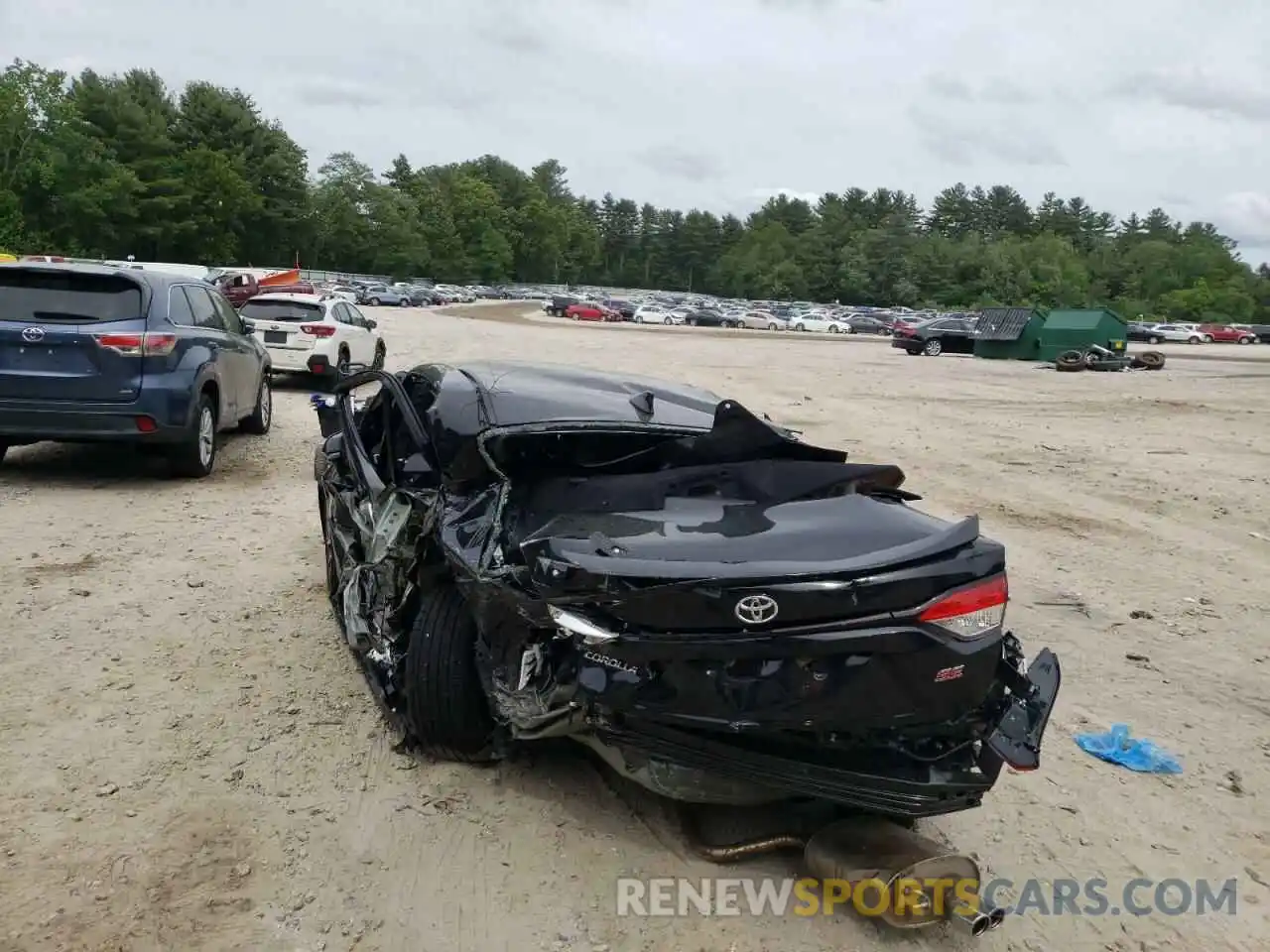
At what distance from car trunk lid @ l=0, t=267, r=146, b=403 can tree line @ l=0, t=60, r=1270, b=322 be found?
65.9 m

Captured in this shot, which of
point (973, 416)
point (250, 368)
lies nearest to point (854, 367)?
point (973, 416)

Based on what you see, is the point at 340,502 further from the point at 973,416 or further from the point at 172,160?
the point at 172,160

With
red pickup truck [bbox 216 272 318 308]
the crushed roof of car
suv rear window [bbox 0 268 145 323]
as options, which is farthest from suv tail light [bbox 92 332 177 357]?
red pickup truck [bbox 216 272 318 308]

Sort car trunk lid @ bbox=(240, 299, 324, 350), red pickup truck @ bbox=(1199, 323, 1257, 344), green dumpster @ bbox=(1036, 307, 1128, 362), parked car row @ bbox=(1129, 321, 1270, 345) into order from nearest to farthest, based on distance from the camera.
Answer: car trunk lid @ bbox=(240, 299, 324, 350), green dumpster @ bbox=(1036, 307, 1128, 362), parked car row @ bbox=(1129, 321, 1270, 345), red pickup truck @ bbox=(1199, 323, 1257, 344)

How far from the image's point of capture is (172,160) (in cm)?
7750

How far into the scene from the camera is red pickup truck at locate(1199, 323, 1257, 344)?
6334 cm

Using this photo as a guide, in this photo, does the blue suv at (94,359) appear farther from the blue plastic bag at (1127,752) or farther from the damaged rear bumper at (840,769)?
the blue plastic bag at (1127,752)

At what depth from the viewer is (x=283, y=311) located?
15656 mm

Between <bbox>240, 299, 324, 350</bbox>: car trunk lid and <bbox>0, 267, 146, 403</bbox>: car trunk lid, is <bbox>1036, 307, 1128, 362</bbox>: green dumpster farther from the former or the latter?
<bbox>0, 267, 146, 403</bbox>: car trunk lid

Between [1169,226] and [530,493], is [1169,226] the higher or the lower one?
the higher one

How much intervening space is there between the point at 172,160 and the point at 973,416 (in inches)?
3049

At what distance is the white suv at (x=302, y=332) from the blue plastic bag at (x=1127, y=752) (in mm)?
13089

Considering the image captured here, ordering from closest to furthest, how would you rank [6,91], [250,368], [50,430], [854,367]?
[50,430] → [250,368] → [854,367] → [6,91]

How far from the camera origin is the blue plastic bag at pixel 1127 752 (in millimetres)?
4102
